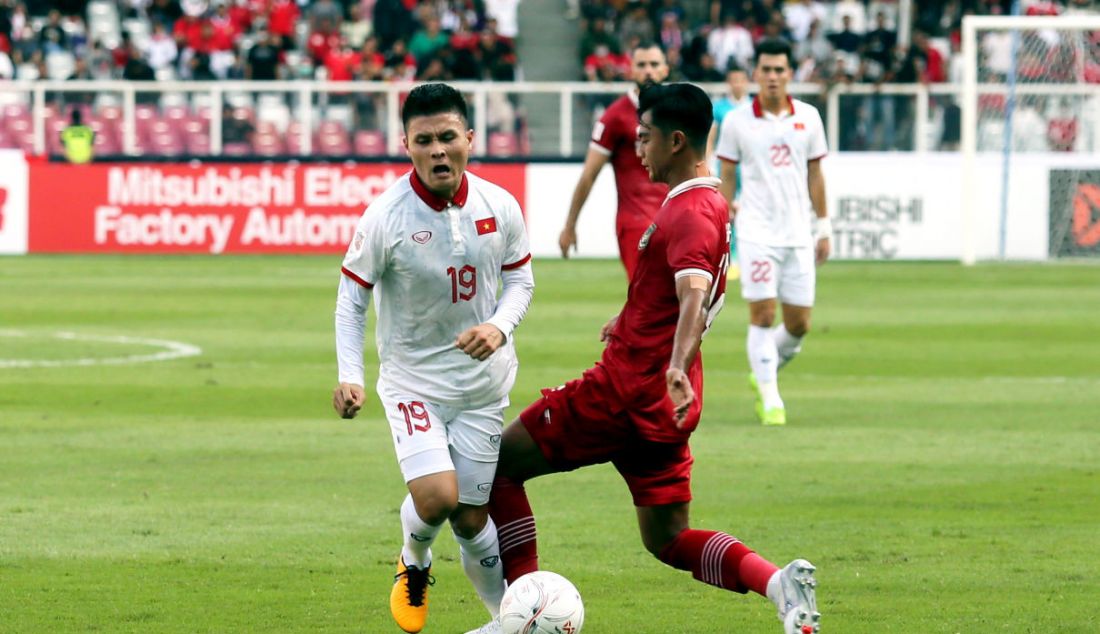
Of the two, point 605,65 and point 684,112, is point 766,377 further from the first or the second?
point 605,65

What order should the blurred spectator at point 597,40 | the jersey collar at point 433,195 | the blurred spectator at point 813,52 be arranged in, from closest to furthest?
the jersey collar at point 433,195
the blurred spectator at point 813,52
the blurred spectator at point 597,40

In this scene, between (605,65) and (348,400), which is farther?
(605,65)

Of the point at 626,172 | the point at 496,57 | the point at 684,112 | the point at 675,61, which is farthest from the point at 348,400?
the point at 675,61

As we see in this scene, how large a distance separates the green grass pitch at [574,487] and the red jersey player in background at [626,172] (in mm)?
1313

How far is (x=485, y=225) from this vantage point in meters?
6.27

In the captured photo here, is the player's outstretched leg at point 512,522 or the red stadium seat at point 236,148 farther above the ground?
the red stadium seat at point 236,148

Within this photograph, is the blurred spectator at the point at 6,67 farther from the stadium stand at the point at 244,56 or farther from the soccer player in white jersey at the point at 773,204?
the soccer player in white jersey at the point at 773,204

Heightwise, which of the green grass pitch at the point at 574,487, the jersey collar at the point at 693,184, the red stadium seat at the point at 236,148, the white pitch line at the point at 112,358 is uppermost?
the jersey collar at the point at 693,184

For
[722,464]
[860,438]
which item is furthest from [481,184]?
[860,438]

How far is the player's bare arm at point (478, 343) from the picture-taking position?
5.95m

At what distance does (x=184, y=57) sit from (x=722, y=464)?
2225 centimetres

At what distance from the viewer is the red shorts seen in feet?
19.9

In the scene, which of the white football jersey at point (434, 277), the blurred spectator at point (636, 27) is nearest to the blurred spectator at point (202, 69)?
the blurred spectator at point (636, 27)

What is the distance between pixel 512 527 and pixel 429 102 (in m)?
1.45
